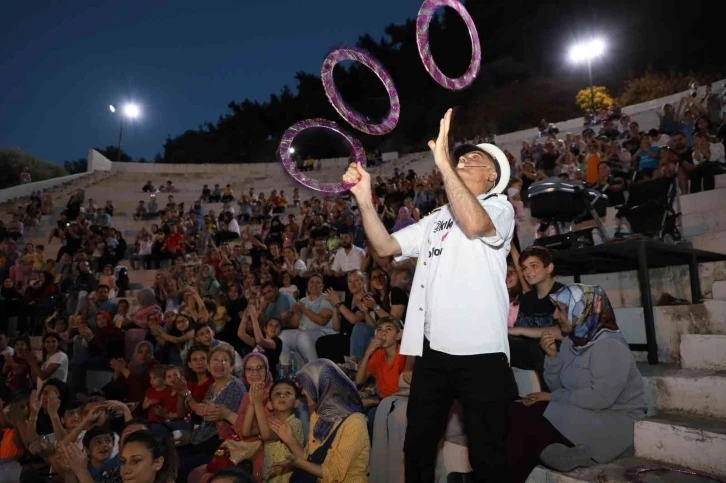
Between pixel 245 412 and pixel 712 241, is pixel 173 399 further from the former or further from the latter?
pixel 712 241

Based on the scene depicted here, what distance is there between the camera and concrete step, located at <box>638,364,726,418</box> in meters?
3.29

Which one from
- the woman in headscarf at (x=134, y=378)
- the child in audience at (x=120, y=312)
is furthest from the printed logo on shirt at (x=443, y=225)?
the child in audience at (x=120, y=312)

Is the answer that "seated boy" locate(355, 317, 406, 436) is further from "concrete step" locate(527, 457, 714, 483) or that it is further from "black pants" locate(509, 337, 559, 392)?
"concrete step" locate(527, 457, 714, 483)

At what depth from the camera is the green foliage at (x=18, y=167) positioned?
116ft

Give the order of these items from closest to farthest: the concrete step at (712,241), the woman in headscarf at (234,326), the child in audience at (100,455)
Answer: the child in audience at (100,455) → the concrete step at (712,241) → the woman in headscarf at (234,326)

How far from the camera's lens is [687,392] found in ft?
11.2

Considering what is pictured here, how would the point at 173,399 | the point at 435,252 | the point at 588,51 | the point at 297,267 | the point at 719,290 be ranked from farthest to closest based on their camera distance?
the point at 588,51
the point at 297,267
the point at 173,399
the point at 719,290
the point at 435,252

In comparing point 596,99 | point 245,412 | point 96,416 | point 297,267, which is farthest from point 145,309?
point 596,99

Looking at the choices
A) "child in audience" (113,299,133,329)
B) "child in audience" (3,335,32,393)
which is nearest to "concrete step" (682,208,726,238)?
"child in audience" (113,299,133,329)

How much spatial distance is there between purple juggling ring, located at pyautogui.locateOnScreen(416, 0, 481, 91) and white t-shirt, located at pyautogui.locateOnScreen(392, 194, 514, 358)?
7.08 ft

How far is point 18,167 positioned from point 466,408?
134 feet

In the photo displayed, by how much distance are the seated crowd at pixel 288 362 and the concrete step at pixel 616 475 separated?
0.07m

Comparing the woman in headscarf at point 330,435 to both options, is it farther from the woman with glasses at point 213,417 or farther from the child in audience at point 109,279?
the child in audience at point 109,279

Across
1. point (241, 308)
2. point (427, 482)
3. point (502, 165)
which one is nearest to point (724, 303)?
point (502, 165)
